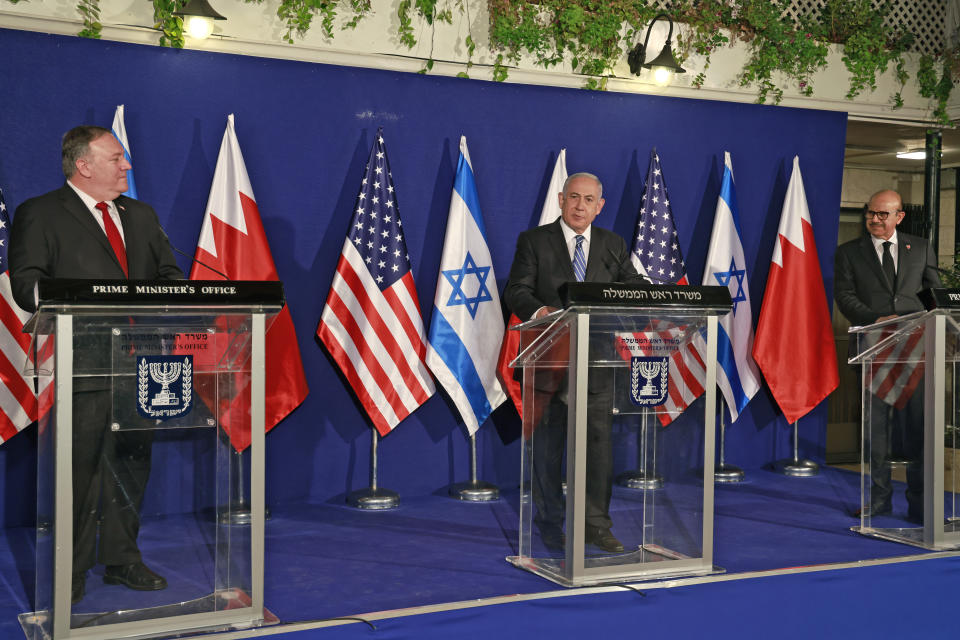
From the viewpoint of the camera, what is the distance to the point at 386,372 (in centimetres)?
532

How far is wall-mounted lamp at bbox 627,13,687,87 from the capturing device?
231 inches

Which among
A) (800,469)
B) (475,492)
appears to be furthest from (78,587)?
(800,469)

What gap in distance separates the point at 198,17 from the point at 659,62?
2.68 meters

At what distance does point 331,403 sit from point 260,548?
239 cm

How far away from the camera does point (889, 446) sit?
4555mm

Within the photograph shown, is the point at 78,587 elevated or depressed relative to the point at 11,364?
depressed

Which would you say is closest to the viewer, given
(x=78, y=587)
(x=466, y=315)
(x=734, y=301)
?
(x=78, y=587)

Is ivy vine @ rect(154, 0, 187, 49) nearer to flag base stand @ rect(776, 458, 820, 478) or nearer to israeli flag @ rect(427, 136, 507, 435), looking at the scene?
israeli flag @ rect(427, 136, 507, 435)

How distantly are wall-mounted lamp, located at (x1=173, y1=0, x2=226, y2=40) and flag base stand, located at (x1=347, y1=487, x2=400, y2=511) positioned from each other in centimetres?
256

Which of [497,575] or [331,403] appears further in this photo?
[331,403]

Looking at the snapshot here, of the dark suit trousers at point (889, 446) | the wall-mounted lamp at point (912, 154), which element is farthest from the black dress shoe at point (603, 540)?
the wall-mounted lamp at point (912, 154)

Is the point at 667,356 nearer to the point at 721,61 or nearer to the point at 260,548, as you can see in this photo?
the point at 260,548

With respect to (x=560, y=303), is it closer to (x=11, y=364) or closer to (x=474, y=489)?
(x=474, y=489)

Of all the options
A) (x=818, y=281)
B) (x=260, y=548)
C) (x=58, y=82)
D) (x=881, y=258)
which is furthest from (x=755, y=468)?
(x=58, y=82)
